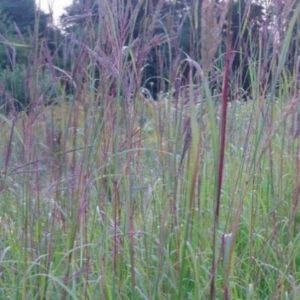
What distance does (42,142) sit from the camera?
2264 mm

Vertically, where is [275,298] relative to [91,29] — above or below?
below

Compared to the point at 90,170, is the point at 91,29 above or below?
above

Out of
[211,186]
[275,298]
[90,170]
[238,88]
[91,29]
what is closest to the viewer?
[275,298]

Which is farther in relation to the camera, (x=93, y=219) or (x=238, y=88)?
(x=238, y=88)

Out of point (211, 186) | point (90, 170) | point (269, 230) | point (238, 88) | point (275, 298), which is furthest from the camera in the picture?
point (238, 88)

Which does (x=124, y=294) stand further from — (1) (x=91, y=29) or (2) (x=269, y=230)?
(1) (x=91, y=29)

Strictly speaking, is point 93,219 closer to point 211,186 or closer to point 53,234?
point 53,234

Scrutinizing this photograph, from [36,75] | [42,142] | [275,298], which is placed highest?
[36,75]

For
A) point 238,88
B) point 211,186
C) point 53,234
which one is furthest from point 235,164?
point 53,234

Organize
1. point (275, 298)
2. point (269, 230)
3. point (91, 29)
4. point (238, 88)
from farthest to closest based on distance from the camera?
point (238, 88)
point (269, 230)
point (91, 29)
point (275, 298)

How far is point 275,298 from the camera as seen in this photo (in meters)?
1.67

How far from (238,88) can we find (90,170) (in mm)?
1233

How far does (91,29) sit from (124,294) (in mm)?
655

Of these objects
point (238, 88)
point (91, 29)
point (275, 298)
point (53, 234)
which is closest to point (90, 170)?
point (53, 234)
